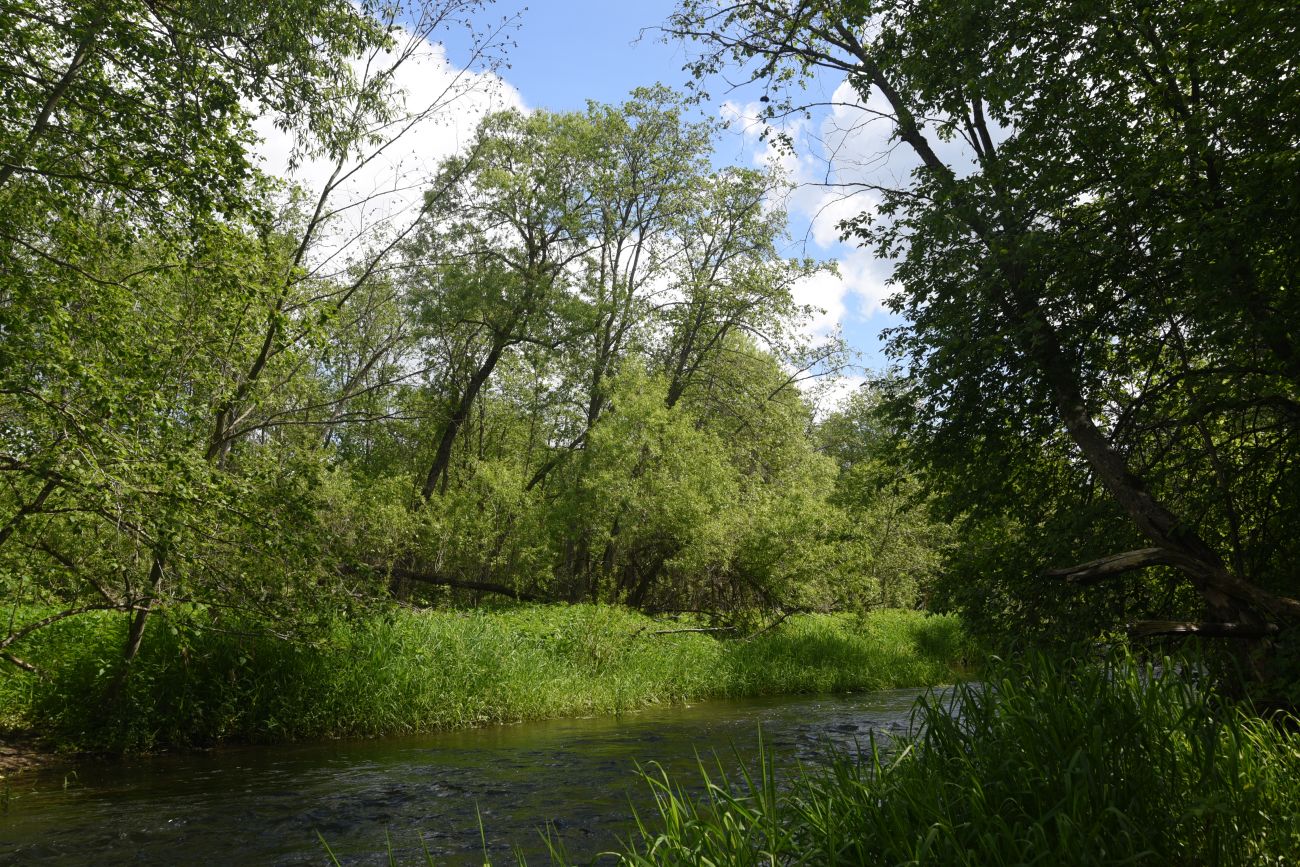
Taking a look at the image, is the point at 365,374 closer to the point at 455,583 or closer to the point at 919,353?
the point at 455,583

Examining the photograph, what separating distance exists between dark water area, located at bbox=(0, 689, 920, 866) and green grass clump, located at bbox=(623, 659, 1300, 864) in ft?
3.52

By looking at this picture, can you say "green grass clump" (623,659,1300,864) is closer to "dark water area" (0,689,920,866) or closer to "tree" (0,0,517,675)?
"dark water area" (0,689,920,866)

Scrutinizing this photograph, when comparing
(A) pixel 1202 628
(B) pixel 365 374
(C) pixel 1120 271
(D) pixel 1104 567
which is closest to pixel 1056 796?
(A) pixel 1202 628

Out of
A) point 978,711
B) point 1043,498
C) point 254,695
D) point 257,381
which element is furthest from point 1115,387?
point 254,695

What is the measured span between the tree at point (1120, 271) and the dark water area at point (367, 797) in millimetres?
3839

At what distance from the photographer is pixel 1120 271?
29.7 ft

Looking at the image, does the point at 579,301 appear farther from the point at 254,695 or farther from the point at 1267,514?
the point at 1267,514

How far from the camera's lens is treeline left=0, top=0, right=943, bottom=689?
814cm

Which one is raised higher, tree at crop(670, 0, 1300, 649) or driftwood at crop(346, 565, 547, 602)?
tree at crop(670, 0, 1300, 649)

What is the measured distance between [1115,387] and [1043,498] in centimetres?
157

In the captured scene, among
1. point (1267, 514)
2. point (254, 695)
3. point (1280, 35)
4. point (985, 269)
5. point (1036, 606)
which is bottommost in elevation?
point (254, 695)

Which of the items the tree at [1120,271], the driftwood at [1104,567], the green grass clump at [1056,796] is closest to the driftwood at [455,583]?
the tree at [1120,271]

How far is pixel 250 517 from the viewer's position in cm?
941

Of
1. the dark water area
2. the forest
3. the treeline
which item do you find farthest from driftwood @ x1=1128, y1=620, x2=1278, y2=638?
the treeline
